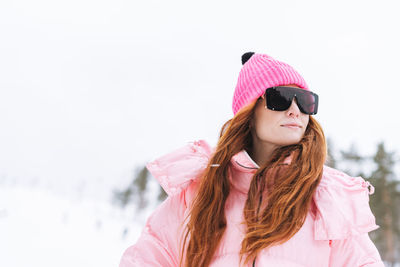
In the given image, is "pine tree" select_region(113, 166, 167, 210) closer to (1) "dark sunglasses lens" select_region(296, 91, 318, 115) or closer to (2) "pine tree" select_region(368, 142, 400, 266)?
(2) "pine tree" select_region(368, 142, 400, 266)

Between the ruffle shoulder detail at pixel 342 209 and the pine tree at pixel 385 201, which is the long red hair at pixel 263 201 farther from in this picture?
the pine tree at pixel 385 201

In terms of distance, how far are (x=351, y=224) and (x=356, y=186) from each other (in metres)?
0.26

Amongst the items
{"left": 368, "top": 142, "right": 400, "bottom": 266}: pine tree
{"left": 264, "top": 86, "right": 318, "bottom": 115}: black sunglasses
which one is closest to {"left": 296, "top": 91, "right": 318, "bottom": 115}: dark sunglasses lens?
{"left": 264, "top": 86, "right": 318, "bottom": 115}: black sunglasses

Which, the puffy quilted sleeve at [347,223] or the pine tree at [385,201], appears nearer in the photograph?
the puffy quilted sleeve at [347,223]

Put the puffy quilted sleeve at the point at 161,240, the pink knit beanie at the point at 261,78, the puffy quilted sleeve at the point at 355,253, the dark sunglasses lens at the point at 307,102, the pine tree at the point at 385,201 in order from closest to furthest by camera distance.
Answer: the puffy quilted sleeve at the point at 355,253
the puffy quilted sleeve at the point at 161,240
the dark sunglasses lens at the point at 307,102
the pink knit beanie at the point at 261,78
the pine tree at the point at 385,201

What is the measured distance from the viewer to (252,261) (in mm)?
1554

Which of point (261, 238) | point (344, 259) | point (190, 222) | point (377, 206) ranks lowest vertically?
point (377, 206)

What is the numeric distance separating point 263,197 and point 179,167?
23.6 inches

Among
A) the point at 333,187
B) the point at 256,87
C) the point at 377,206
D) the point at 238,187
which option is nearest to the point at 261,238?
the point at 238,187

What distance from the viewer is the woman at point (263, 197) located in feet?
5.05

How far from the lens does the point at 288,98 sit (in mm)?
1870

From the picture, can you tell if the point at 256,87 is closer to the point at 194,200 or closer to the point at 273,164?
the point at 273,164

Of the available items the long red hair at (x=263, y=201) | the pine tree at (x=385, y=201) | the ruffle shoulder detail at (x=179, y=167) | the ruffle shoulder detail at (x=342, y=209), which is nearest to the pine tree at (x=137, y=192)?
the pine tree at (x=385, y=201)

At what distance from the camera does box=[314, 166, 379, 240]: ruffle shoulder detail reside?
1487 mm
